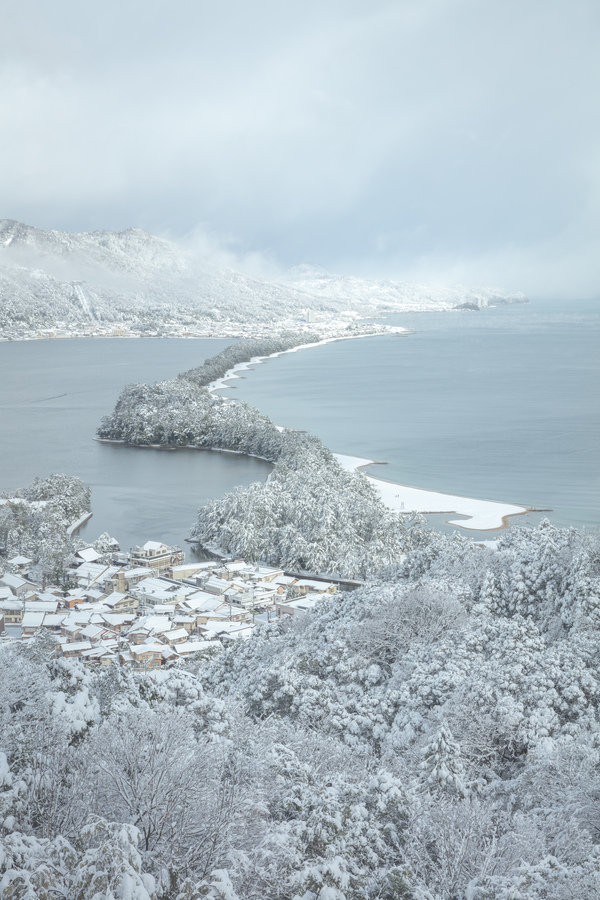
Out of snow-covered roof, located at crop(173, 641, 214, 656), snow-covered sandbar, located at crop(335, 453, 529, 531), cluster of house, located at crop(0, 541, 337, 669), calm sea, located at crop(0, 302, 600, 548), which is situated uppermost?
calm sea, located at crop(0, 302, 600, 548)

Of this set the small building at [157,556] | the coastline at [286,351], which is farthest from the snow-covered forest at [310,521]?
the coastline at [286,351]

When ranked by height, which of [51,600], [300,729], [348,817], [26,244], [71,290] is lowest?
[51,600]

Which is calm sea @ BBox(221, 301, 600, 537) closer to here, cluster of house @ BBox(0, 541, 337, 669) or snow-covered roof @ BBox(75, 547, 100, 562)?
cluster of house @ BBox(0, 541, 337, 669)

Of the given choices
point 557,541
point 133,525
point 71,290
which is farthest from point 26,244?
point 557,541

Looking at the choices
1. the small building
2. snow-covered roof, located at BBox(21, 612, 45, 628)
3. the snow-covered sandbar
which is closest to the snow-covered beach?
the snow-covered sandbar

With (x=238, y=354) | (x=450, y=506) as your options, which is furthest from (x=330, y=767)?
(x=238, y=354)

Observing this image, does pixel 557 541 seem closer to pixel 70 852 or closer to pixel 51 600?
pixel 70 852

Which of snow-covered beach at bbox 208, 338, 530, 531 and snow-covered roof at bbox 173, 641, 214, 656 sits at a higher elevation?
snow-covered beach at bbox 208, 338, 530, 531

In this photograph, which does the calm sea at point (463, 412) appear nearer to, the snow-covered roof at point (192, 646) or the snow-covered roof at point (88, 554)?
the snow-covered roof at point (88, 554)
